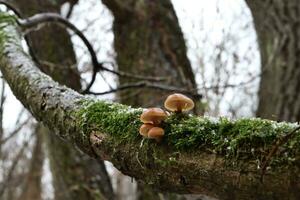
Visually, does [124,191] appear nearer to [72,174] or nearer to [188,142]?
[72,174]

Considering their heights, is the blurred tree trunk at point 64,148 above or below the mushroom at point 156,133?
above

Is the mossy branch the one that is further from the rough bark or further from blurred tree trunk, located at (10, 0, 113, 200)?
the rough bark

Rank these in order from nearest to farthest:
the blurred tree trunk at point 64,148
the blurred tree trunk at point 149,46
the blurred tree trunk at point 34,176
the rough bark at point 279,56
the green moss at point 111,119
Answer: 1. the green moss at point 111,119
2. the blurred tree trunk at point 64,148
3. the rough bark at point 279,56
4. the blurred tree trunk at point 149,46
5. the blurred tree trunk at point 34,176

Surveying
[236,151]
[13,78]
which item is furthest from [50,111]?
[236,151]

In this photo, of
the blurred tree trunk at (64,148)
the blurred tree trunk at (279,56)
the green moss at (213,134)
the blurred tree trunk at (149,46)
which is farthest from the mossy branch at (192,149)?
the blurred tree trunk at (279,56)

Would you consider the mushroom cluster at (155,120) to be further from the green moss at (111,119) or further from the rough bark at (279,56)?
the rough bark at (279,56)

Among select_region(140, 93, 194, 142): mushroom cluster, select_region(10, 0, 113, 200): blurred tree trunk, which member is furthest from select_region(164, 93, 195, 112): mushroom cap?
select_region(10, 0, 113, 200): blurred tree trunk
